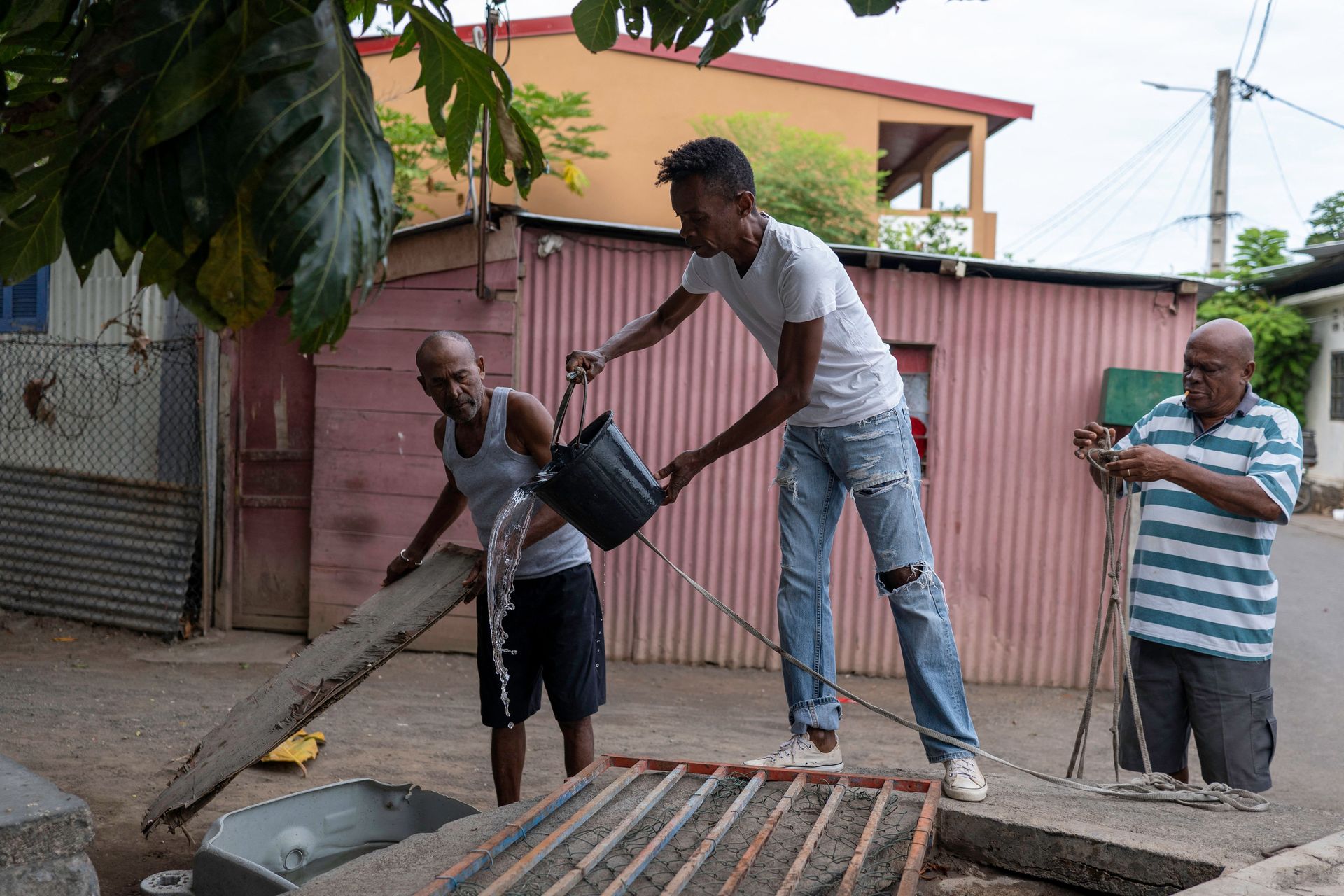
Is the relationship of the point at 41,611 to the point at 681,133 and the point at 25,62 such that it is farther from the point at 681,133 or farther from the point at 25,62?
the point at 681,133

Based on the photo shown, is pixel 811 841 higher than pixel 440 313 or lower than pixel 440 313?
lower

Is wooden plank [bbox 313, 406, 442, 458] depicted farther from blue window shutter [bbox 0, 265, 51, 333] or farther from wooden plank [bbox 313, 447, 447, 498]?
blue window shutter [bbox 0, 265, 51, 333]

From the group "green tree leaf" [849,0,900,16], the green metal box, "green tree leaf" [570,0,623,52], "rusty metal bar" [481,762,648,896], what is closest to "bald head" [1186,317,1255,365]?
"green tree leaf" [849,0,900,16]

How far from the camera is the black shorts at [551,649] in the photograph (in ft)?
12.5

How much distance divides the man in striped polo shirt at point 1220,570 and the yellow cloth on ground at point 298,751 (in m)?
3.48

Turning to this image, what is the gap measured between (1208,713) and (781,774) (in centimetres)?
141

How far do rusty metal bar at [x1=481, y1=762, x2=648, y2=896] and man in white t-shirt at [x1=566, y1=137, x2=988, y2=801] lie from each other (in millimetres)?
457

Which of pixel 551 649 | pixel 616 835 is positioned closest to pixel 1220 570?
pixel 616 835

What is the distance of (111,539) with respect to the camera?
798 centimetres

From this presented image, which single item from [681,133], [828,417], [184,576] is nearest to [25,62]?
[828,417]

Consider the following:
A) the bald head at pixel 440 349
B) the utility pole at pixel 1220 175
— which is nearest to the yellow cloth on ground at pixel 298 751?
the bald head at pixel 440 349

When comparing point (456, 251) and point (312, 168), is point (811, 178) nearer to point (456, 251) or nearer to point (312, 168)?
point (456, 251)

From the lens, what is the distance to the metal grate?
2729 millimetres

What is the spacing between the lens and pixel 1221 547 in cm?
360
